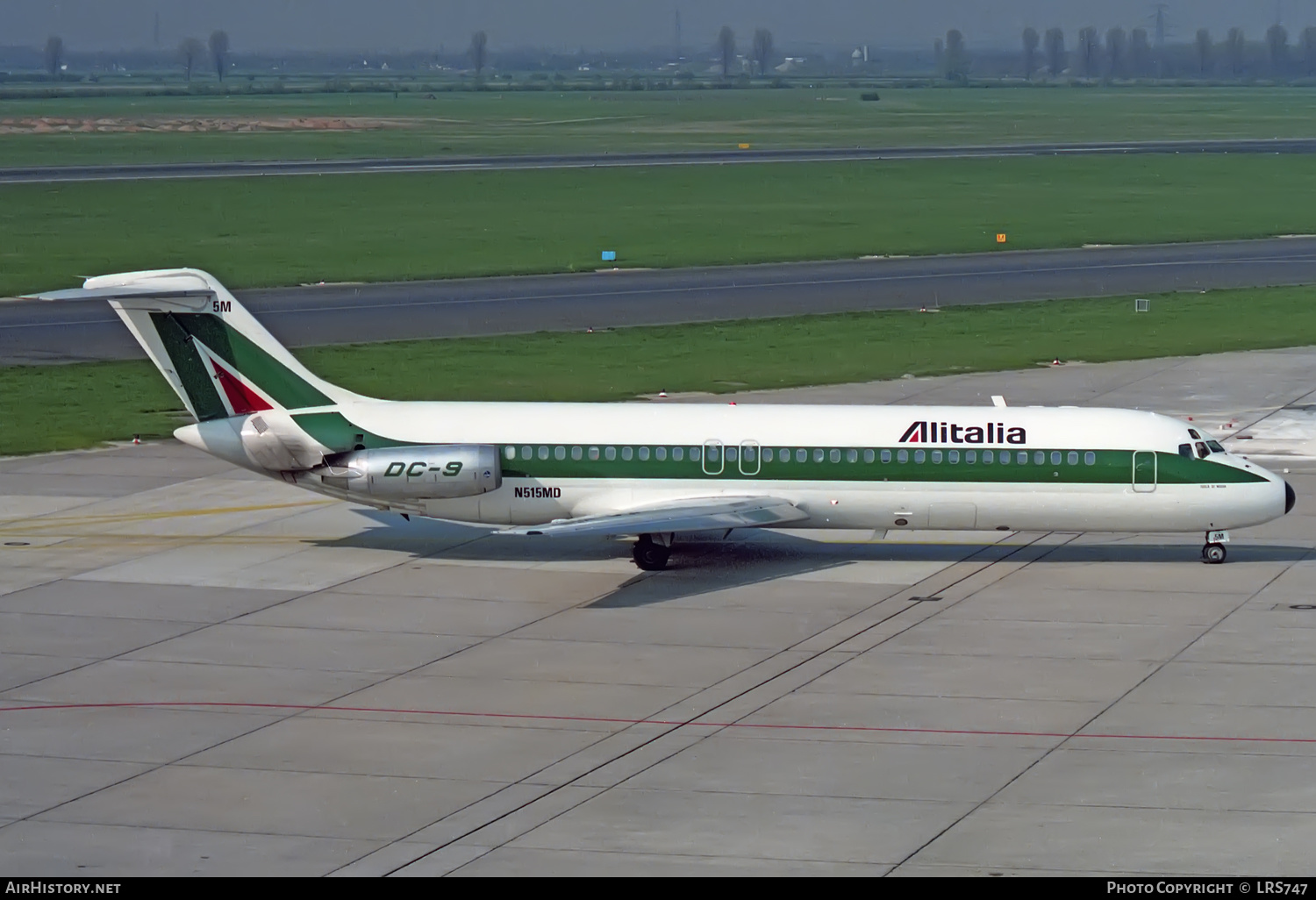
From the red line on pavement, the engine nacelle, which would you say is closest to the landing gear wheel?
the engine nacelle

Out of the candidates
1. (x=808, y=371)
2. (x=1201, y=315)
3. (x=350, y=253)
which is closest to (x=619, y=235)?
(x=350, y=253)

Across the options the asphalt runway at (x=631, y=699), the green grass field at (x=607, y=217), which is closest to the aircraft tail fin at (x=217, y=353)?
the asphalt runway at (x=631, y=699)

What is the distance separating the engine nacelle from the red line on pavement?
30.2 feet

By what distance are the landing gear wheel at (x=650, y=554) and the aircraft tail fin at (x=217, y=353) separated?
21.7 feet

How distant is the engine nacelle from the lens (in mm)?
36875

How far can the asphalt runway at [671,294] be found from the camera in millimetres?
69562

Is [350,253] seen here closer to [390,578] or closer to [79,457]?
[79,457]

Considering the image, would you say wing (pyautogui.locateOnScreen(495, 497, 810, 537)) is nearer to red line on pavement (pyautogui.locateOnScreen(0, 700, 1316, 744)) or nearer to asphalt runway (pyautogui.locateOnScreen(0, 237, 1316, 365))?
red line on pavement (pyautogui.locateOnScreen(0, 700, 1316, 744))

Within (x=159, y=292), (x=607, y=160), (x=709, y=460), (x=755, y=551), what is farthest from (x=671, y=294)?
(x=607, y=160)

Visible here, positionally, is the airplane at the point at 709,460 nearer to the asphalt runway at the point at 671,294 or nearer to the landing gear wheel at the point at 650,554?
the landing gear wheel at the point at 650,554

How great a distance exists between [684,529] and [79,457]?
19124 millimetres

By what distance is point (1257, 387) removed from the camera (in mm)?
58875

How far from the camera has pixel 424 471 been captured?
121 ft

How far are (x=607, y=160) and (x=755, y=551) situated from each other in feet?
384
